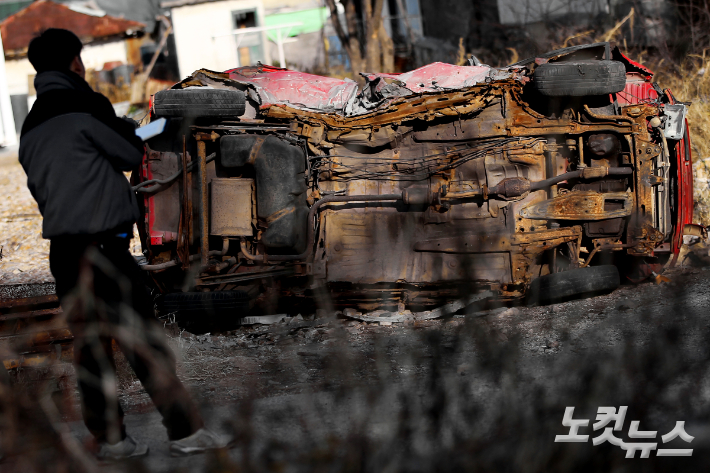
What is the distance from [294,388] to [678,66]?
29.1ft

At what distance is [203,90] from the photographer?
439 cm

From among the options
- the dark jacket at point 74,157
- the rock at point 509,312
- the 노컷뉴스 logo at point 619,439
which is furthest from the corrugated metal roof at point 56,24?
the 노컷뉴스 logo at point 619,439

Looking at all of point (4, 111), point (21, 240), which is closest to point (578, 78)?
point (21, 240)

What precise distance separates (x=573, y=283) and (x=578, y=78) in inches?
56.5

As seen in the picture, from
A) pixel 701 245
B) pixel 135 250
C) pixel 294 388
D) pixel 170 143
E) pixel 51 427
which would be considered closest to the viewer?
pixel 51 427

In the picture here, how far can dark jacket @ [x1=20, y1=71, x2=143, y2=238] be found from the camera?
8.86 ft

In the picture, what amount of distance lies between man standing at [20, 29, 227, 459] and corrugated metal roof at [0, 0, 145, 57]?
68.0 ft

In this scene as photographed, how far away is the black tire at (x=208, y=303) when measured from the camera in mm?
4469

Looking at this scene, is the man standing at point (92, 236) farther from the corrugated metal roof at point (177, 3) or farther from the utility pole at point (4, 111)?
the corrugated metal roof at point (177, 3)

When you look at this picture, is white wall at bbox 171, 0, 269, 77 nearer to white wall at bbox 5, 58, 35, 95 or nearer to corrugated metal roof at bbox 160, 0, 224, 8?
corrugated metal roof at bbox 160, 0, 224, 8

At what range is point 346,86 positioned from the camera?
4.93 metres

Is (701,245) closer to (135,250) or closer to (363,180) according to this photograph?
(363,180)

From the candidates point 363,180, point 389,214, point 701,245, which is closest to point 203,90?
point 363,180

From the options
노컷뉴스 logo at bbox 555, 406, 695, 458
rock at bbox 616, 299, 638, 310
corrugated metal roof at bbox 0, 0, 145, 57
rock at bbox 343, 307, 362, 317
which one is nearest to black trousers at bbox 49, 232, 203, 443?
노컷뉴스 logo at bbox 555, 406, 695, 458
